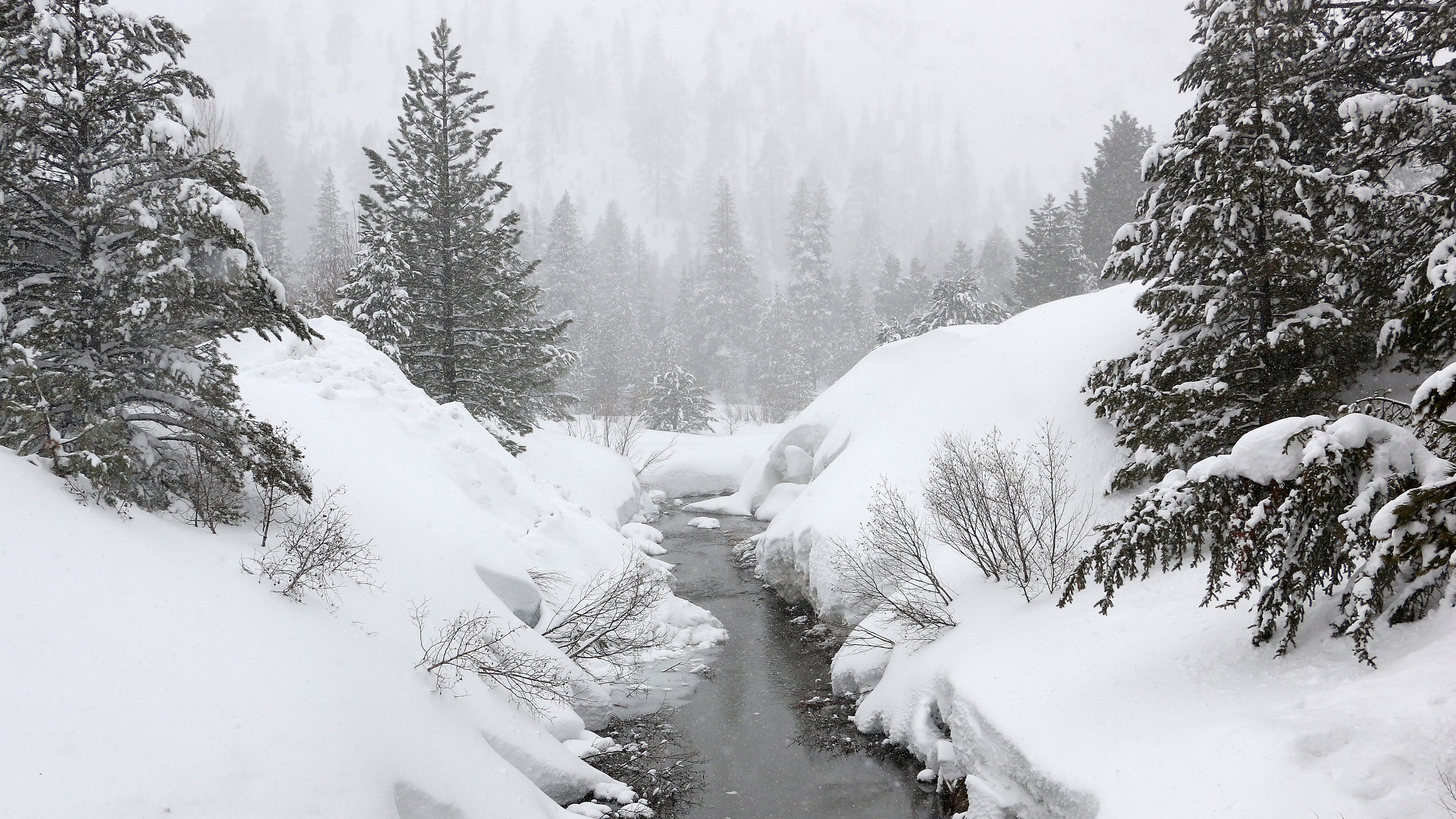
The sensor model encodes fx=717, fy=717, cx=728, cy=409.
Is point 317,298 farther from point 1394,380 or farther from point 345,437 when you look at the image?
point 1394,380

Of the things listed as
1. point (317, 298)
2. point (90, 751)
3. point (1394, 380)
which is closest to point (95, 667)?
point (90, 751)

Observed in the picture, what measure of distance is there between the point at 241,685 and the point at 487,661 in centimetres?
359

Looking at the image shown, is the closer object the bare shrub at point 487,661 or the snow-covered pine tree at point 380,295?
the bare shrub at point 487,661

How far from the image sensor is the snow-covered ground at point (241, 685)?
520cm

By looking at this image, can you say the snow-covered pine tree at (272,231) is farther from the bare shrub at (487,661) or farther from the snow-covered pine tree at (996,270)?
the snow-covered pine tree at (996,270)

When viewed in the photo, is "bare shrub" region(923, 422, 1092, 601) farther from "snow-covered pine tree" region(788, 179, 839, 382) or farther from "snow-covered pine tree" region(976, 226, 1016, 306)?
"snow-covered pine tree" region(976, 226, 1016, 306)

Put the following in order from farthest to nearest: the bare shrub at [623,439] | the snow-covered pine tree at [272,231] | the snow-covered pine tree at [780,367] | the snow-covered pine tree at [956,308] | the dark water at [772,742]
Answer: the snow-covered pine tree at [780,367] < the snow-covered pine tree at [272,231] < the snow-covered pine tree at [956,308] < the bare shrub at [623,439] < the dark water at [772,742]

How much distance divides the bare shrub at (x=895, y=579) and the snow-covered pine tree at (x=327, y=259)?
17048mm

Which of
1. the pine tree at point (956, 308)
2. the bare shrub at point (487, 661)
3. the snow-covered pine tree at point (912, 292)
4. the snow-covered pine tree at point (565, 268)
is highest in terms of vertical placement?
the snow-covered pine tree at point (565, 268)

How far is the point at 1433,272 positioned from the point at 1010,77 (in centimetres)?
18646

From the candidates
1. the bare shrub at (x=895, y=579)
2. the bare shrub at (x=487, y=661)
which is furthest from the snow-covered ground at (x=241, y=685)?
the bare shrub at (x=895, y=579)

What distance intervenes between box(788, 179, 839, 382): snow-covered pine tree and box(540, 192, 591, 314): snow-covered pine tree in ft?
55.0

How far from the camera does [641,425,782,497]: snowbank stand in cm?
3394

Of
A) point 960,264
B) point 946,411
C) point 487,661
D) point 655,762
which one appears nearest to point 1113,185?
point 960,264
